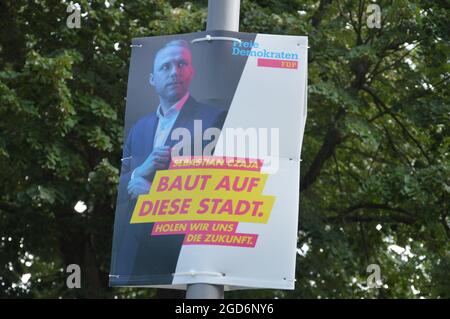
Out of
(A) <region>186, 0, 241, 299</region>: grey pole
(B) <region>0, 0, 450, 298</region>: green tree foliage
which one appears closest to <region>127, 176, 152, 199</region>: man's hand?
(A) <region>186, 0, 241, 299</region>: grey pole

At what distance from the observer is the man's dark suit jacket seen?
6.07 metres

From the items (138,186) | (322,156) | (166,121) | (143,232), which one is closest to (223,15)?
(166,121)

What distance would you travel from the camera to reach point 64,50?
1316 centimetres

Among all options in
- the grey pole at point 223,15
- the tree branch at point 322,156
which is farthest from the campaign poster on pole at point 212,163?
the tree branch at point 322,156

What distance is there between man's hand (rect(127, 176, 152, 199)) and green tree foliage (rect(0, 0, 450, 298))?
6295 millimetres

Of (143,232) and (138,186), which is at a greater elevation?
(138,186)

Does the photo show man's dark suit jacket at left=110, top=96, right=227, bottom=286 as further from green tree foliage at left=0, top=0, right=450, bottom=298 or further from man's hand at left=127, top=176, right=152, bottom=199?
green tree foliage at left=0, top=0, right=450, bottom=298

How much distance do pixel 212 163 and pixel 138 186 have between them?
52cm

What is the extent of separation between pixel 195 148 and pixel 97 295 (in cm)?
969

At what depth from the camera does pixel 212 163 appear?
20.1 feet

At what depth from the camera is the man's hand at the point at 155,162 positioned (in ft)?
20.5

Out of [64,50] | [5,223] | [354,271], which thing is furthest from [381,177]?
[5,223]

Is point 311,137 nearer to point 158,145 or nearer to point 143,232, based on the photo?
point 158,145
